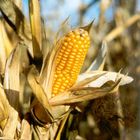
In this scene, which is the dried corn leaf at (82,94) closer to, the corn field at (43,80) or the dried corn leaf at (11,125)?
the corn field at (43,80)

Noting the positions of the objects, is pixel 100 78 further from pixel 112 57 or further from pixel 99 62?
pixel 112 57

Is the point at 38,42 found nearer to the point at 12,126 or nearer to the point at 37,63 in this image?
the point at 37,63

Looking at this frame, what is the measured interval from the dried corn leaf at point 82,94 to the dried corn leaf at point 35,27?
15cm

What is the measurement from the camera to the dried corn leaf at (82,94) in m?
Result: 0.99

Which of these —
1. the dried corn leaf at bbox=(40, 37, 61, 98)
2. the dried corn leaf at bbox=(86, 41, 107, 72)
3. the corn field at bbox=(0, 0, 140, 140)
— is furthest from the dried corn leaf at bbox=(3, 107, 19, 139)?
the dried corn leaf at bbox=(86, 41, 107, 72)

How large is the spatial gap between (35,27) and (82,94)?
0.22 metres

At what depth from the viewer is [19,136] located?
1.02 meters

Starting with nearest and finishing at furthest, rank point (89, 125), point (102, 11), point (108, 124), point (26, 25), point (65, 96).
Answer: point (65, 96), point (26, 25), point (108, 124), point (89, 125), point (102, 11)

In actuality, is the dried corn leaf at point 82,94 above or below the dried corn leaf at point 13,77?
below

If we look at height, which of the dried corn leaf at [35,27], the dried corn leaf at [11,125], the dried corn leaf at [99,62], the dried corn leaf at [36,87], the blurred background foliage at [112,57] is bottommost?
the blurred background foliage at [112,57]

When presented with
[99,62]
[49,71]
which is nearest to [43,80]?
[49,71]

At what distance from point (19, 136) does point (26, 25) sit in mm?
332

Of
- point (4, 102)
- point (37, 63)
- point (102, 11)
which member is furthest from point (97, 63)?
point (102, 11)

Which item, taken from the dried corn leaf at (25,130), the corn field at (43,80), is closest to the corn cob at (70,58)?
the corn field at (43,80)
